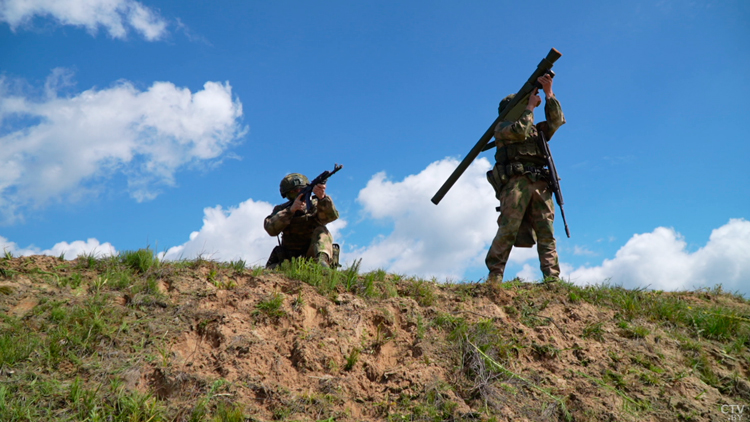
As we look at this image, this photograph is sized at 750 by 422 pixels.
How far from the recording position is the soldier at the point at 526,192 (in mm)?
7055

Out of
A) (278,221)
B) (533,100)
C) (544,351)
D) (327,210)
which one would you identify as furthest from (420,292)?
(533,100)

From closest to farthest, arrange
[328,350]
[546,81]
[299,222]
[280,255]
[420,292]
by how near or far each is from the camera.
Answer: [328,350] → [420,292] → [546,81] → [299,222] → [280,255]

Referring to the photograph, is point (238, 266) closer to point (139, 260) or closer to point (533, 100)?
point (139, 260)

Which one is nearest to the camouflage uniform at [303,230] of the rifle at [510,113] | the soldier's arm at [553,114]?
the rifle at [510,113]

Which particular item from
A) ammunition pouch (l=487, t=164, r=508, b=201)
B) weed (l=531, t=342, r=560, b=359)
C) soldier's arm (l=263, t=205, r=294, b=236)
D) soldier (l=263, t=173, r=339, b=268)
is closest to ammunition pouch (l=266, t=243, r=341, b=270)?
soldier (l=263, t=173, r=339, b=268)

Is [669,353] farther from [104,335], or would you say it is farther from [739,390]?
[104,335]

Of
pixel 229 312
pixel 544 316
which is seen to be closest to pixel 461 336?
pixel 544 316

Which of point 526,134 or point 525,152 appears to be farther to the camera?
point 525,152

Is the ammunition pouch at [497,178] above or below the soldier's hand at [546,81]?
below

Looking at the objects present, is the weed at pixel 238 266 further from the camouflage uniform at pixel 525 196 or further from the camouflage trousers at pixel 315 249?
the camouflage uniform at pixel 525 196

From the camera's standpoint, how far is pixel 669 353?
17.9ft

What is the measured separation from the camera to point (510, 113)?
24.3 feet

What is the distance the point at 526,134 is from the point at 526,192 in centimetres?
80

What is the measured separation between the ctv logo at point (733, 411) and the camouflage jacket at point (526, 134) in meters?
3.67
